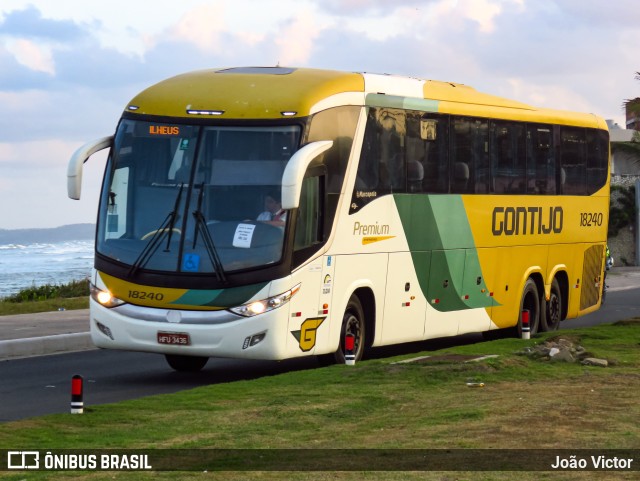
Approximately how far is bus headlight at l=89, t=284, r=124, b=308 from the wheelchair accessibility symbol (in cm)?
98

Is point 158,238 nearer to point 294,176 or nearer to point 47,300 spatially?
point 294,176

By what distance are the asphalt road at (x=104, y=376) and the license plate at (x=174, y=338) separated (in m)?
0.57

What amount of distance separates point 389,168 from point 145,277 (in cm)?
418

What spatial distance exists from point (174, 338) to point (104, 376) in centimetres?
203

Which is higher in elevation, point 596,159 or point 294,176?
point 596,159

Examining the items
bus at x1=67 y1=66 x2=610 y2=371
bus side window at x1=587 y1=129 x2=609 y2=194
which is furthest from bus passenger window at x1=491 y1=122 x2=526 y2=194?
bus side window at x1=587 y1=129 x2=609 y2=194

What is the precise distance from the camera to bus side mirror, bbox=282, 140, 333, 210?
15.8 metres

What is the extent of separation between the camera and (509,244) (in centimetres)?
2278

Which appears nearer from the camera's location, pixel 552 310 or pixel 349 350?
pixel 349 350

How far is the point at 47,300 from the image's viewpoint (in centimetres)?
3092

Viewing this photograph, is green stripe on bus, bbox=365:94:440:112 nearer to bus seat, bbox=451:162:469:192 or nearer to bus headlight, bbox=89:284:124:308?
bus seat, bbox=451:162:469:192

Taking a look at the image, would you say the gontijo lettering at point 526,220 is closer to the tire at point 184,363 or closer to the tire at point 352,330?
the tire at point 352,330

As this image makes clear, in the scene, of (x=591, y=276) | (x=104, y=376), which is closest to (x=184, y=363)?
(x=104, y=376)

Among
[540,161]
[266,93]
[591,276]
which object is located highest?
[266,93]
